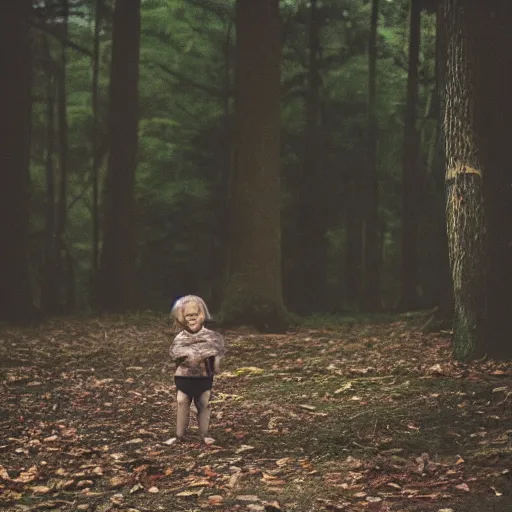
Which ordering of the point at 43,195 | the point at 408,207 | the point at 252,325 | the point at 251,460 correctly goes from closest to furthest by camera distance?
the point at 251,460 → the point at 252,325 → the point at 408,207 → the point at 43,195

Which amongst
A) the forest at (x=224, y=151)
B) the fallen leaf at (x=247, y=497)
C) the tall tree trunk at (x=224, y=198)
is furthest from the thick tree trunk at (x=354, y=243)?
the fallen leaf at (x=247, y=497)

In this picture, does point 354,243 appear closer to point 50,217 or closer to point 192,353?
point 50,217

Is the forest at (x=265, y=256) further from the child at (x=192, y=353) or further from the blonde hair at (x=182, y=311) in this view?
the blonde hair at (x=182, y=311)

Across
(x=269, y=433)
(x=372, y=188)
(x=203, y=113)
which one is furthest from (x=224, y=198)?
(x=269, y=433)

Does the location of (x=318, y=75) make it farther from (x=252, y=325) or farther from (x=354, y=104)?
(x=252, y=325)

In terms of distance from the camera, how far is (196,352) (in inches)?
276

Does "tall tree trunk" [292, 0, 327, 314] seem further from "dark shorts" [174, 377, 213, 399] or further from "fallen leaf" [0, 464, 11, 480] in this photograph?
"fallen leaf" [0, 464, 11, 480]

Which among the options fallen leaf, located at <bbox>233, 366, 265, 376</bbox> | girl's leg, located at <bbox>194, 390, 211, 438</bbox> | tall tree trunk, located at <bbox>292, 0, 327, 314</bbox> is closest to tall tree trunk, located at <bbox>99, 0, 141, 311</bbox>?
tall tree trunk, located at <bbox>292, 0, 327, 314</bbox>

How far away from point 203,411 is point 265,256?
871 centimetres

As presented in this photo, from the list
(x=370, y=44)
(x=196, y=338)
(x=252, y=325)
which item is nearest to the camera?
(x=196, y=338)

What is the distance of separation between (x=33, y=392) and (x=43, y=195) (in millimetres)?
18406

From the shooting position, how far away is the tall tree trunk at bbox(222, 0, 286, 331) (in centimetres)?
1573

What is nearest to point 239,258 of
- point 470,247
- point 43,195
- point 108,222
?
point 108,222

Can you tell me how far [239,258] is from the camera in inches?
624
